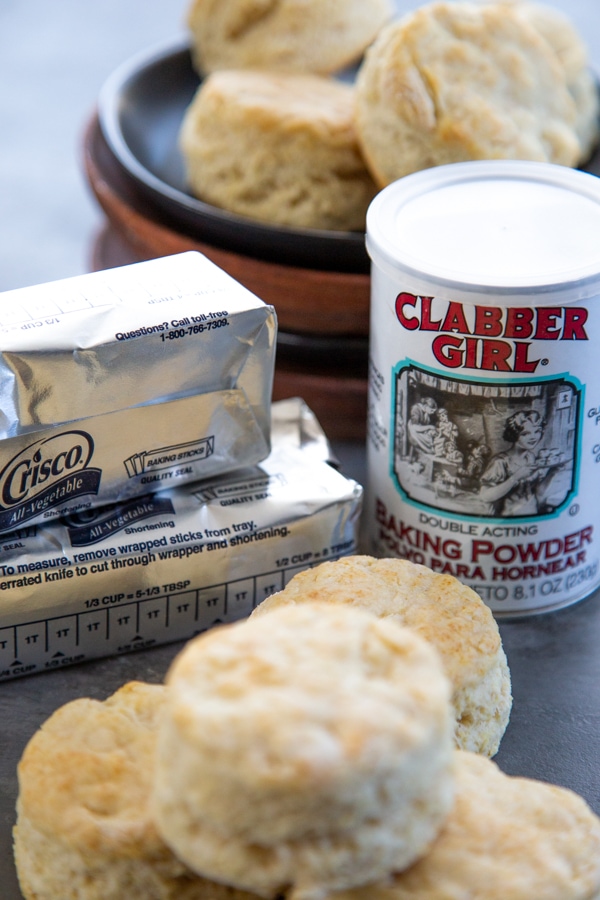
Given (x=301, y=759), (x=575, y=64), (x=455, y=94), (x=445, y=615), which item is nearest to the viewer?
(x=301, y=759)

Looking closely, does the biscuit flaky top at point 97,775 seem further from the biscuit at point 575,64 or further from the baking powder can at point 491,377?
the biscuit at point 575,64

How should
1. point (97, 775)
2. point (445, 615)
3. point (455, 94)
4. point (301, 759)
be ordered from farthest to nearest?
point (455, 94), point (445, 615), point (97, 775), point (301, 759)

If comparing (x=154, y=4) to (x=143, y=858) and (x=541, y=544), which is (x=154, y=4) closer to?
(x=541, y=544)

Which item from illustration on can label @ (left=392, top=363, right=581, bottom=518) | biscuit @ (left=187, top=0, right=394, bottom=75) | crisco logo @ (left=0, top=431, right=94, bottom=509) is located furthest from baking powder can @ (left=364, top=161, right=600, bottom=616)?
biscuit @ (left=187, top=0, right=394, bottom=75)

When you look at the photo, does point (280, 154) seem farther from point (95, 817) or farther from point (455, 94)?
point (95, 817)

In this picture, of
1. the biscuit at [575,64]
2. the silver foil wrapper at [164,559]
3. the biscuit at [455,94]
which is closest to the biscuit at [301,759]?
the silver foil wrapper at [164,559]

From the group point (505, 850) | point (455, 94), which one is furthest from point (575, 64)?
point (505, 850)

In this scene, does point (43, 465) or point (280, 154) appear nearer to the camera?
point (43, 465)
